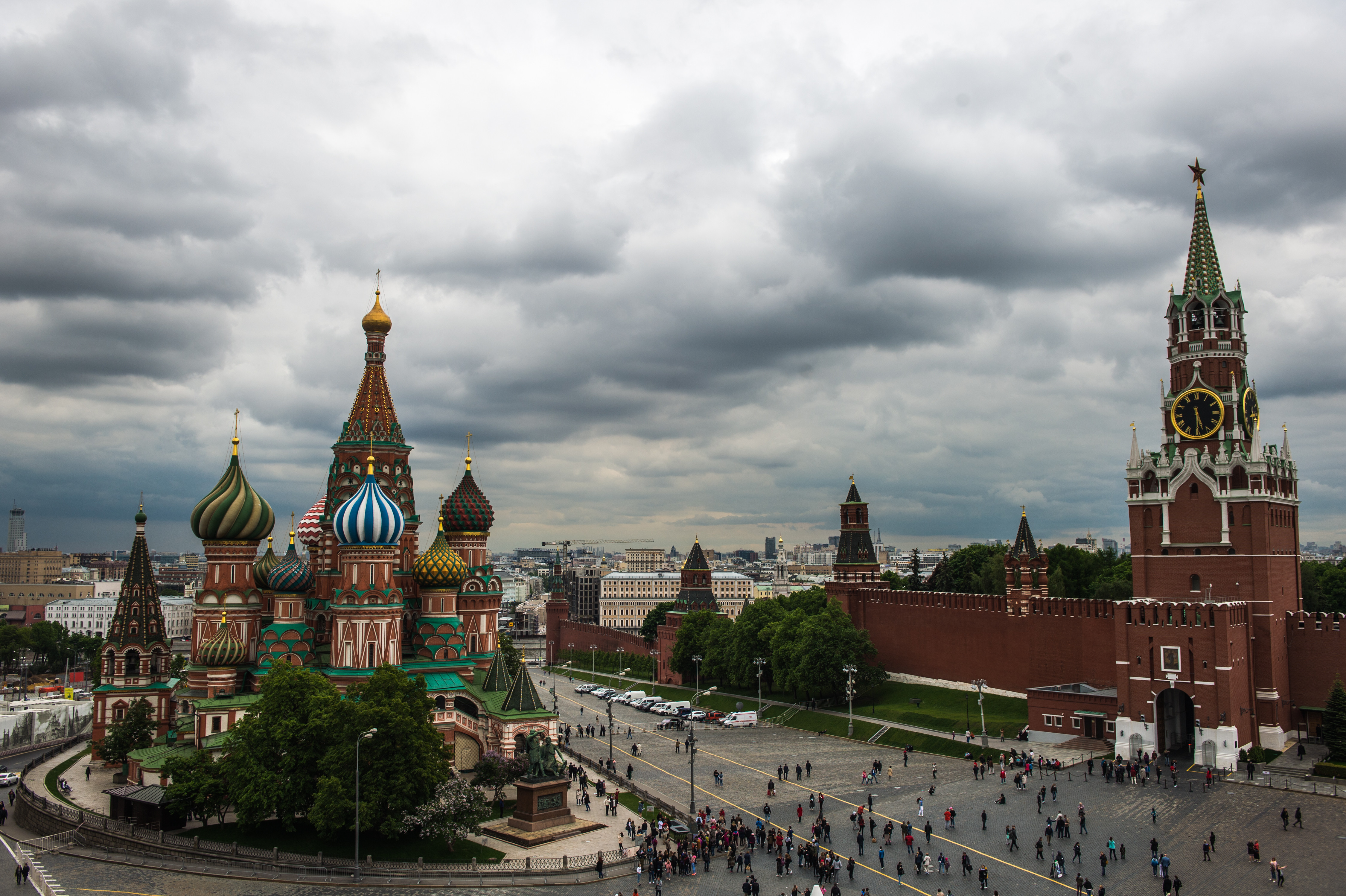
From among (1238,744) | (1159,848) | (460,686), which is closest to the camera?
(1159,848)

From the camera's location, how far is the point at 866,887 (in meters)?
26.3

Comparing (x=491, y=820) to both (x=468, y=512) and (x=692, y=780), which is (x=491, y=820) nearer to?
(x=692, y=780)

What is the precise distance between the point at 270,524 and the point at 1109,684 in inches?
1661

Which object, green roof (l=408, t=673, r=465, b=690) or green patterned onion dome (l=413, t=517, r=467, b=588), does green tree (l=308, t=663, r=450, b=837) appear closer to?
green roof (l=408, t=673, r=465, b=690)

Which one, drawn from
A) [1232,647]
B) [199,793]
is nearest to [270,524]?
[199,793]

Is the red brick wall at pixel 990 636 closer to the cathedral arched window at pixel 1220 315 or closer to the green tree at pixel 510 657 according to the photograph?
the cathedral arched window at pixel 1220 315

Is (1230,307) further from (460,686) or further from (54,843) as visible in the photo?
(54,843)

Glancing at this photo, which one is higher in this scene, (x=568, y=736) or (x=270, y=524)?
(x=270, y=524)

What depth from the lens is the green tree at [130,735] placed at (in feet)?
138

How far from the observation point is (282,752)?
3203 cm

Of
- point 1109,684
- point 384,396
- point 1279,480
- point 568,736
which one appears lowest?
point 568,736

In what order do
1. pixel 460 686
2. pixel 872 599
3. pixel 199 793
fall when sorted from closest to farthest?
1. pixel 199 793
2. pixel 460 686
3. pixel 872 599

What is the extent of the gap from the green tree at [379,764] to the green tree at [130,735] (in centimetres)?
1613

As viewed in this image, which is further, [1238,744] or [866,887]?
[1238,744]
